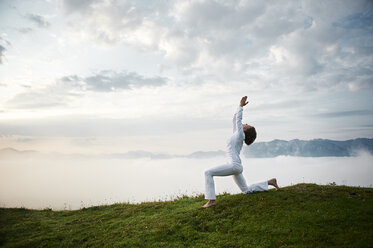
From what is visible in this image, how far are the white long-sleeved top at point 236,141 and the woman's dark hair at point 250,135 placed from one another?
1.24 feet

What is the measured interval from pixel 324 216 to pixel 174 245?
453cm

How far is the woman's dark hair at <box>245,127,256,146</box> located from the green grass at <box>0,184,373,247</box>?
7.04 feet

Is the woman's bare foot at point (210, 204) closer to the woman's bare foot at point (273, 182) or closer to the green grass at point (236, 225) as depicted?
the green grass at point (236, 225)

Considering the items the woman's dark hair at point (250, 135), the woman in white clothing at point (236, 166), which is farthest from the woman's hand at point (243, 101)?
the woman's dark hair at point (250, 135)

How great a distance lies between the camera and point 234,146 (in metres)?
9.28

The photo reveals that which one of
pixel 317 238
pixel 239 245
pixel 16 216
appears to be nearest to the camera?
pixel 317 238

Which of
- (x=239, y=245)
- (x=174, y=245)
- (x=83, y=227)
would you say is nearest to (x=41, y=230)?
(x=83, y=227)

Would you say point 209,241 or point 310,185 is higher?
point 310,185

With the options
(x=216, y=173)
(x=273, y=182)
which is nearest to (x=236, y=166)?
(x=216, y=173)

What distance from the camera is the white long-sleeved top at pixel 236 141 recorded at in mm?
9211

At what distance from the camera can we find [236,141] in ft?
30.5

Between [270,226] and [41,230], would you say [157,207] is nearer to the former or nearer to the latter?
[41,230]

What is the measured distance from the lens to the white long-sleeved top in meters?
9.21

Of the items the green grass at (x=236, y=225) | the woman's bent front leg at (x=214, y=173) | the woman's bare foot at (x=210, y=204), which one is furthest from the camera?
the woman's bare foot at (x=210, y=204)
